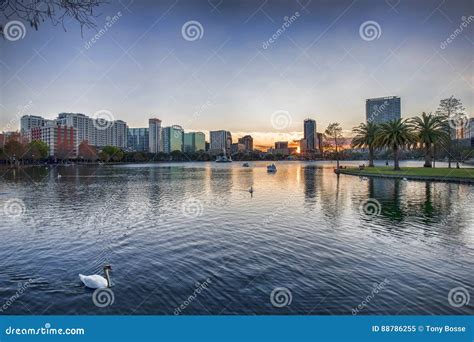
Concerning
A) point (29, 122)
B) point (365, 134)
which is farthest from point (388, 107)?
point (29, 122)

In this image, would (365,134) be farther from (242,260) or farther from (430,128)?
(242,260)

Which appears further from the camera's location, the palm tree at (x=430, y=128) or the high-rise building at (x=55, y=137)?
the high-rise building at (x=55, y=137)

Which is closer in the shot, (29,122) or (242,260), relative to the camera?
(242,260)

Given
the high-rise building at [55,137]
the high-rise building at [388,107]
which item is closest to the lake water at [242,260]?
the high-rise building at [388,107]

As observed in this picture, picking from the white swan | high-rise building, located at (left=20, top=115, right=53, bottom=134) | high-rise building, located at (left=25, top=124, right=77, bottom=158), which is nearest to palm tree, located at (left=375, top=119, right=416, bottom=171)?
the white swan

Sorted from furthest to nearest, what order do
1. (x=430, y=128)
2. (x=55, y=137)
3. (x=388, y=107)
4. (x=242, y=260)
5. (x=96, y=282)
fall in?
(x=55, y=137), (x=388, y=107), (x=430, y=128), (x=242, y=260), (x=96, y=282)

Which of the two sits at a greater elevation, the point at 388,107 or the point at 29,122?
the point at 29,122

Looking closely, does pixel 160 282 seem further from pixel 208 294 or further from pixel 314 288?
pixel 314 288

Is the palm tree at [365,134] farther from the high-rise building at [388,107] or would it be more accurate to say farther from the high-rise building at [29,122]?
the high-rise building at [29,122]

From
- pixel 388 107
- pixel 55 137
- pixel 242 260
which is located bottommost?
pixel 242 260

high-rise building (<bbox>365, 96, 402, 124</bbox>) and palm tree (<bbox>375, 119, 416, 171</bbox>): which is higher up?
high-rise building (<bbox>365, 96, 402, 124</bbox>)

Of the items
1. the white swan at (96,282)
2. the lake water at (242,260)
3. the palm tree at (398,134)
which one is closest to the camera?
the lake water at (242,260)

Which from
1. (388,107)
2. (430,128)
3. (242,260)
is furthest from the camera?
(388,107)

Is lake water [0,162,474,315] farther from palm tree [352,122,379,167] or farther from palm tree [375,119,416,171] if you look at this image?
palm tree [352,122,379,167]
